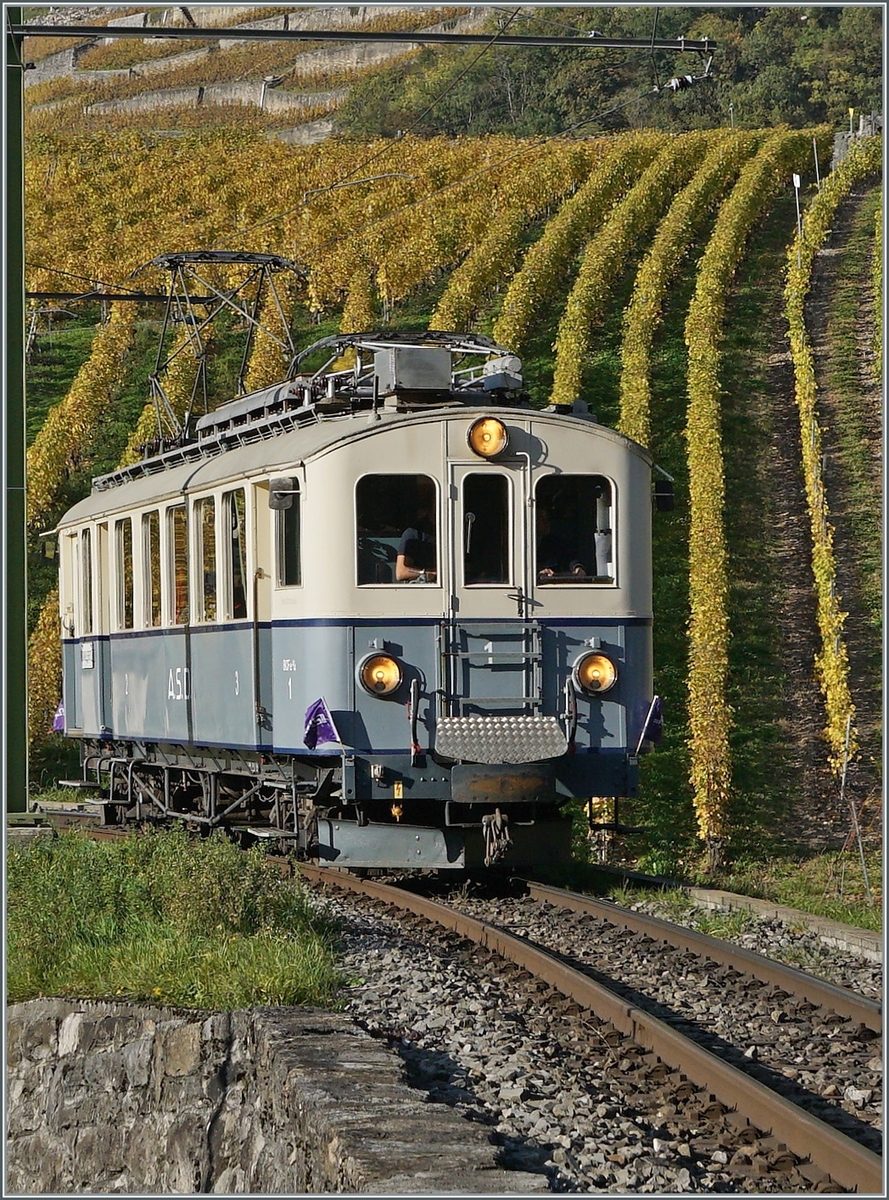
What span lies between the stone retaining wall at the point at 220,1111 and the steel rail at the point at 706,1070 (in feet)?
3.65

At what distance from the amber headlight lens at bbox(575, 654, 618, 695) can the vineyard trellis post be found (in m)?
4.02

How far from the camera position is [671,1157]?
5.92 metres

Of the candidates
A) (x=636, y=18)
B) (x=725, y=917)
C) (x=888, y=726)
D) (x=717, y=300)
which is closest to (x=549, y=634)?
(x=725, y=917)

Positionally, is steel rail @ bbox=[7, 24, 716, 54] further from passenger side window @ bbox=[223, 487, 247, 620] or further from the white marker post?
the white marker post

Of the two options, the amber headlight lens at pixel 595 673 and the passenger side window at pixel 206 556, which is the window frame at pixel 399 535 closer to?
the amber headlight lens at pixel 595 673

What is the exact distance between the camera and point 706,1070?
6.70 meters

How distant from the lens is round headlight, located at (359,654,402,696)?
37.3ft

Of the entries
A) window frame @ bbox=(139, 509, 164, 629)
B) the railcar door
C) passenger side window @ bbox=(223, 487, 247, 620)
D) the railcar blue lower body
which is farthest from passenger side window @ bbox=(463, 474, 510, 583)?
window frame @ bbox=(139, 509, 164, 629)

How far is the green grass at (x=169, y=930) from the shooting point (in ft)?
27.2

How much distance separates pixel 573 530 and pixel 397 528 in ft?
4.13

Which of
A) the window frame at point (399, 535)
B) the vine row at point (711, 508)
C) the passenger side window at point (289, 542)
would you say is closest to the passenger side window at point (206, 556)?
the passenger side window at point (289, 542)

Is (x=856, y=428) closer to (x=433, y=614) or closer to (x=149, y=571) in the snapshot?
(x=149, y=571)

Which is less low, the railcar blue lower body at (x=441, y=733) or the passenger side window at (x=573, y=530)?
the passenger side window at (x=573, y=530)

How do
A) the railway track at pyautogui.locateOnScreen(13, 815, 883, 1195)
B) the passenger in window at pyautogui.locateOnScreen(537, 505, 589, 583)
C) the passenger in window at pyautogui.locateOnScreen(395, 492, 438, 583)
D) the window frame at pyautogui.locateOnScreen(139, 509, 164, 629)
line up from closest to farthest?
the railway track at pyautogui.locateOnScreen(13, 815, 883, 1195) → the passenger in window at pyautogui.locateOnScreen(395, 492, 438, 583) → the passenger in window at pyautogui.locateOnScreen(537, 505, 589, 583) → the window frame at pyautogui.locateOnScreen(139, 509, 164, 629)
